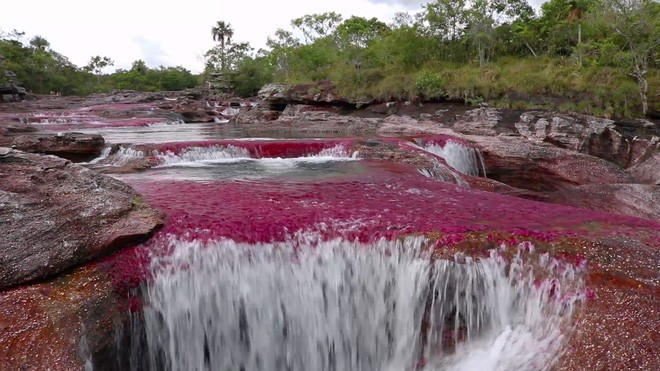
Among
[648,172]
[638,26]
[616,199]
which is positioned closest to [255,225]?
[616,199]

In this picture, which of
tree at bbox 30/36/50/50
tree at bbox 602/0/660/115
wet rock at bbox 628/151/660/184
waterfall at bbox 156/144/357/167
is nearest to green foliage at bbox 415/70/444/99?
tree at bbox 602/0/660/115

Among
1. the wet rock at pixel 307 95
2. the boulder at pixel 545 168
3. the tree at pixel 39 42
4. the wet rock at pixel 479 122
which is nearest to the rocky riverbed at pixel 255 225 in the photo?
the boulder at pixel 545 168

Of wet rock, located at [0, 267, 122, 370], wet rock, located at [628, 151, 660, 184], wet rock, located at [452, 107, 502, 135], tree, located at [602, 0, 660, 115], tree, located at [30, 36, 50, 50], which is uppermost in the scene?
tree, located at [30, 36, 50, 50]

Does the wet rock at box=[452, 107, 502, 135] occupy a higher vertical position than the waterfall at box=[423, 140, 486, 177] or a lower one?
higher

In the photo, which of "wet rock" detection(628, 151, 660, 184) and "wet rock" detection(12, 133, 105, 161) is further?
"wet rock" detection(628, 151, 660, 184)

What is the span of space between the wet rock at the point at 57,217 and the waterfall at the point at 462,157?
11474 millimetres

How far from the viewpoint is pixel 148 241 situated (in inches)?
202

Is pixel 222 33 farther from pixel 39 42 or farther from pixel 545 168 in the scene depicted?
pixel 545 168

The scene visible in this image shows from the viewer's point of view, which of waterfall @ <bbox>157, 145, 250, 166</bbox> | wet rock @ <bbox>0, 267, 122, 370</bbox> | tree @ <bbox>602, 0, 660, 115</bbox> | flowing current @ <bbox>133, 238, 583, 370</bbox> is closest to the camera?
wet rock @ <bbox>0, 267, 122, 370</bbox>

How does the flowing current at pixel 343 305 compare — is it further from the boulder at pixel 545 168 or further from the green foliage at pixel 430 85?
the green foliage at pixel 430 85

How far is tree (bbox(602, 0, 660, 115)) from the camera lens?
20.1 meters

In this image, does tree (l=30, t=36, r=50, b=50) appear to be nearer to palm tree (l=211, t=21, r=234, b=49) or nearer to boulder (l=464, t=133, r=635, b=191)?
palm tree (l=211, t=21, r=234, b=49)

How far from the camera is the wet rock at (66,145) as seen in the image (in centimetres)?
1193

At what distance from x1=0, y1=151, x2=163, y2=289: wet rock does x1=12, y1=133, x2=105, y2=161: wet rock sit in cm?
742
